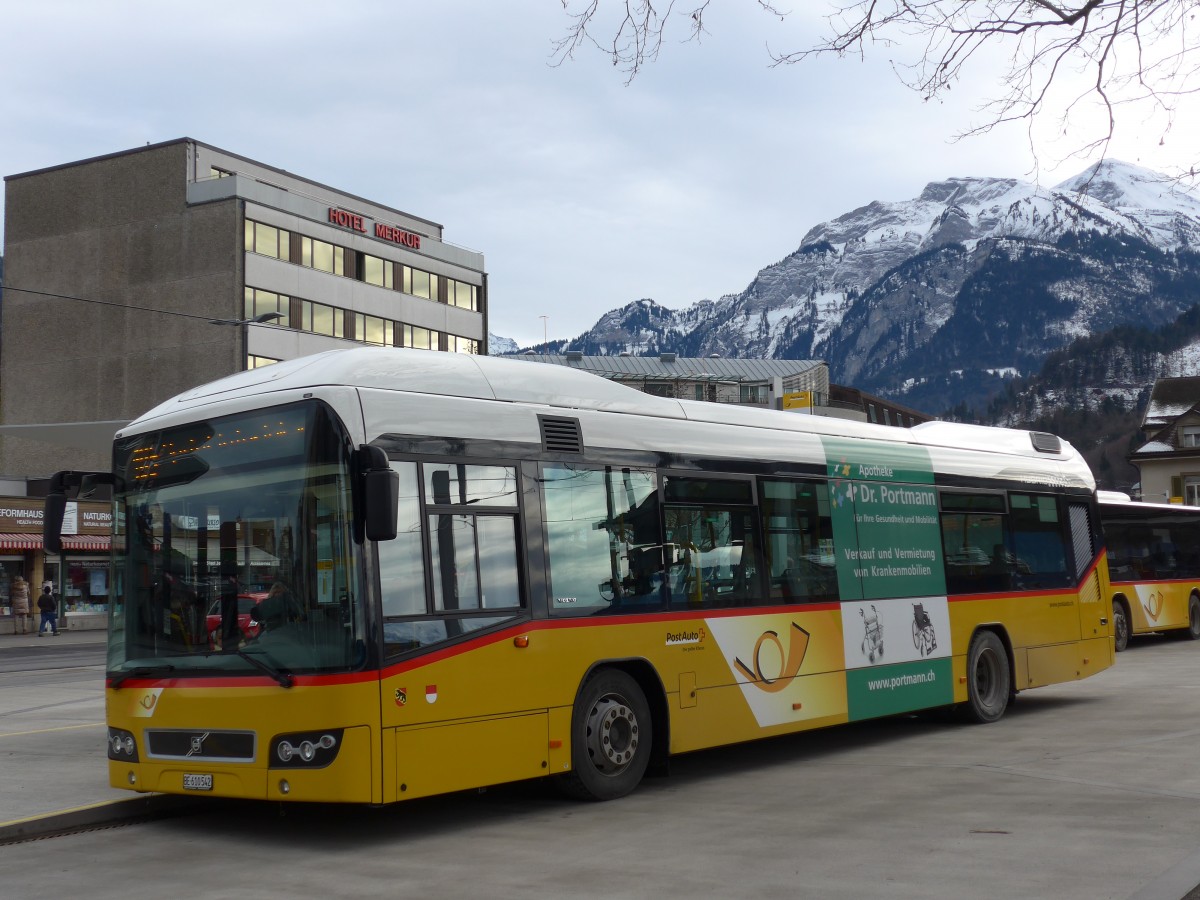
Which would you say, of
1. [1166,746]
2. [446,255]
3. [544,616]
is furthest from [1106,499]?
[446,255]

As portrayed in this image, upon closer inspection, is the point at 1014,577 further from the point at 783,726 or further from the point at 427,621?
the point at 427,621

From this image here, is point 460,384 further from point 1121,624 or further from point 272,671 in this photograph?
point 1121,624

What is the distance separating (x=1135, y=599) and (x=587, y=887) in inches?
965

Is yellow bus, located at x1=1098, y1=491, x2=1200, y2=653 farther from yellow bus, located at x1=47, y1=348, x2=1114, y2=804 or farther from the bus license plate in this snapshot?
the bus license plate

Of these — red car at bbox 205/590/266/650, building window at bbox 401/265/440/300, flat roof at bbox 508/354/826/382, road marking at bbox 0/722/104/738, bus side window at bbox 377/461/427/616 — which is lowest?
road marking at bbox 0/722/104/738

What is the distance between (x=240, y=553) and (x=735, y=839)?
3.48 m

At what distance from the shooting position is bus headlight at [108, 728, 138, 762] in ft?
29.0

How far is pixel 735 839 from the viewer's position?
8117mm

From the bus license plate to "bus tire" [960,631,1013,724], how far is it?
8.27 metres

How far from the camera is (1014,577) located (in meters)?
14.8

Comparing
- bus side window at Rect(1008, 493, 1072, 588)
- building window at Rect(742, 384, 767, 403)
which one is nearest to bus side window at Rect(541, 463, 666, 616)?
bus side window at Rect(1008, 493, 1072, 588)

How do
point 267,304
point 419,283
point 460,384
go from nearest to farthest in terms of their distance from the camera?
point 460,384 → point 267,304 → point 419,283

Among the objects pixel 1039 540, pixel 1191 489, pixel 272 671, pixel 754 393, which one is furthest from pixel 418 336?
pixel 754 393

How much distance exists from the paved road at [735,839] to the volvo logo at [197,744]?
0.57m
